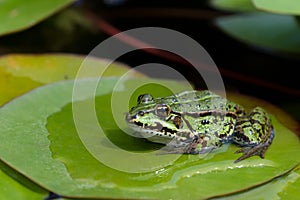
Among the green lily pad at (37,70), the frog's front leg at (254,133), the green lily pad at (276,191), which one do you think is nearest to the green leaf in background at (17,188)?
the green lily pad at (37,70)

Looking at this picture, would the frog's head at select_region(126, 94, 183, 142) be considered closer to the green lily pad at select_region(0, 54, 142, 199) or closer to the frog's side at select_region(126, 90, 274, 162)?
the frog's side at select_region(126, 90, 274, 162)

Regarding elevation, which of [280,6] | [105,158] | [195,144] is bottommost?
[105,158]

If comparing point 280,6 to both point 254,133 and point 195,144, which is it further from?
point 195,144

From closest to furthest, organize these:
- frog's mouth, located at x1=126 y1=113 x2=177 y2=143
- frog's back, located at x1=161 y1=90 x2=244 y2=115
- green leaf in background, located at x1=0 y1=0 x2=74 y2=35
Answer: frog's mouth, located at x1=126 y1=113 x2=177 y2=143, frog's back, located at x1=161 y1=90 x2=244 y2=115, green leaf in background, located at x1=0 y1=0 x2=74 y2=35

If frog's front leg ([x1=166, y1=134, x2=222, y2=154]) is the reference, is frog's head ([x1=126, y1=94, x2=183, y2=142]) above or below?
above

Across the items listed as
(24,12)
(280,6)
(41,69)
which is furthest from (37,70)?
(280,6)

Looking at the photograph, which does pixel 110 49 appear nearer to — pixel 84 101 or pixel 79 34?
pixel 79 34

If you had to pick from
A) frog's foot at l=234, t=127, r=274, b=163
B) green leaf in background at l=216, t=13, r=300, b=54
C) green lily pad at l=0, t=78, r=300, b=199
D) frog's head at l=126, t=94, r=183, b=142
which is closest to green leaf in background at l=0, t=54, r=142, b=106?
green lily pad at l=0, t=78, r=300, b=199
